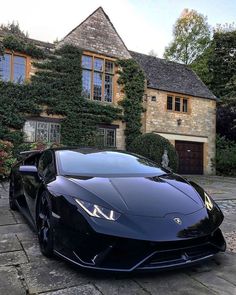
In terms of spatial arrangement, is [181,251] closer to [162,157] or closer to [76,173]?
[76,173]

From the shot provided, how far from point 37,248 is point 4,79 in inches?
484

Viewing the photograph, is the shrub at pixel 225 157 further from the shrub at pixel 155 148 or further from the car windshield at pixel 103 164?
the car windshield at pixel 103 164

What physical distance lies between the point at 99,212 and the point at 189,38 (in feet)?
117

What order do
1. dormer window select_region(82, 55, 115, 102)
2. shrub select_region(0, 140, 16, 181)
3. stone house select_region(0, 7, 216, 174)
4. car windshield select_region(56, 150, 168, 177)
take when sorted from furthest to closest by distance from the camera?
dormer window select_region(82, 55, 115, 102), stone house select_region(0, 7, 216, 174), shrub select_region(0, 140, 16, 181), car windshield select_region(56, 150, 168, 177)

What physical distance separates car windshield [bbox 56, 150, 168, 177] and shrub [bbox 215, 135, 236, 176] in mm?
16423

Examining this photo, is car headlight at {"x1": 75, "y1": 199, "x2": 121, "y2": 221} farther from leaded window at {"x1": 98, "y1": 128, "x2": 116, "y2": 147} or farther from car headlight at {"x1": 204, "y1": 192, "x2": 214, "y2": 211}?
leaded window at {"x1": 98, "y1": 128, "x2": 116, "y2": 147}

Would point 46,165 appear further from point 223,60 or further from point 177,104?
point 223,60

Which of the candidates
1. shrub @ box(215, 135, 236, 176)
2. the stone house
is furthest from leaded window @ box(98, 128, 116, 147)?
shrub @ box(215, 135, 236, 176)

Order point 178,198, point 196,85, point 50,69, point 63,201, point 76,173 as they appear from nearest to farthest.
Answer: point 63,201 → point 178,198 → point 76,173 → point 50,69 → point 196,85

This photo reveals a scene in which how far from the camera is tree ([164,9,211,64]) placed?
1364 inches

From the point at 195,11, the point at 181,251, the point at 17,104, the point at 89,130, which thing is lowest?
the point at 181,251

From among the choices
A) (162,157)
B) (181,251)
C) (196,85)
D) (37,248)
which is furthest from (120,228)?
(196,85)

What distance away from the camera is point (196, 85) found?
843 inches

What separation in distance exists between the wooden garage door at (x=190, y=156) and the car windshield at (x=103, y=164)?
50.1 ft
